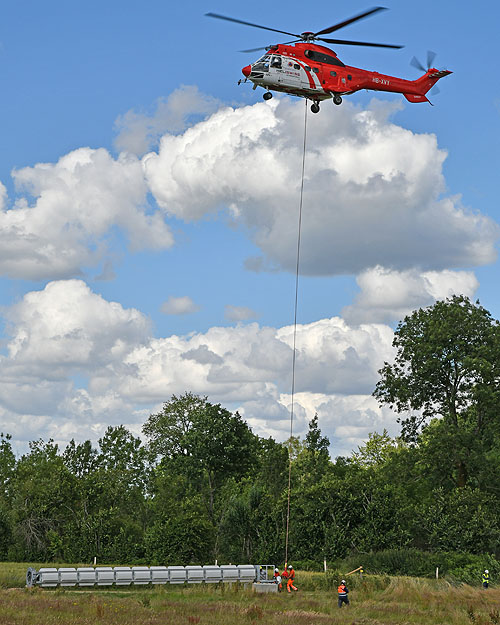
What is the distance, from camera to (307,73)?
32156 mm

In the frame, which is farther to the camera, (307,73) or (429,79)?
(429,79)

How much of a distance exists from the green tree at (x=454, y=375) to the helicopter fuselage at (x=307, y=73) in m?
31.5

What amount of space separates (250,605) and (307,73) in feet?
75.1

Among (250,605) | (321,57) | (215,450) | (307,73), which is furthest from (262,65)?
(215,450)

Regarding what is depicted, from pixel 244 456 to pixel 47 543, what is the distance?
74.7 feet

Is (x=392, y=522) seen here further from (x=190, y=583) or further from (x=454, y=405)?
(x=190, y=583)

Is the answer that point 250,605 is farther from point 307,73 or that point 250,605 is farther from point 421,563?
point 307,73

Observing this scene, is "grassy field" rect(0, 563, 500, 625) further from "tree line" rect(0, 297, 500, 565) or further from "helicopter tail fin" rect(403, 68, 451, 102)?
"helicopter tail fin" rect(403, 68, 451, 102)

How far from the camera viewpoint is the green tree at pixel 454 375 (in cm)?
6025

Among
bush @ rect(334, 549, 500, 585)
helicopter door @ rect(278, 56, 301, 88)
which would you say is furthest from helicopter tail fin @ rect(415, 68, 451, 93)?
bush @ rect(334, 549, 500, 585)

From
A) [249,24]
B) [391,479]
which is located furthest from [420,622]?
[391,479]

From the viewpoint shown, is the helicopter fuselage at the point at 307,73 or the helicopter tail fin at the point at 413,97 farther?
the helicopter tail fin at the point at 413,97

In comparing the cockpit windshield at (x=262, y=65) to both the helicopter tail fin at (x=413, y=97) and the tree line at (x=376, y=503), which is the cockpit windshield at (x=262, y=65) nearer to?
the helicopter tail fin at (x=413, y=97)

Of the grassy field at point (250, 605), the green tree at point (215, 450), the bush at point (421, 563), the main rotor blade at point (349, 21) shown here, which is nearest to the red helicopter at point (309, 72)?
the main rotor blade at point (349, 21)
